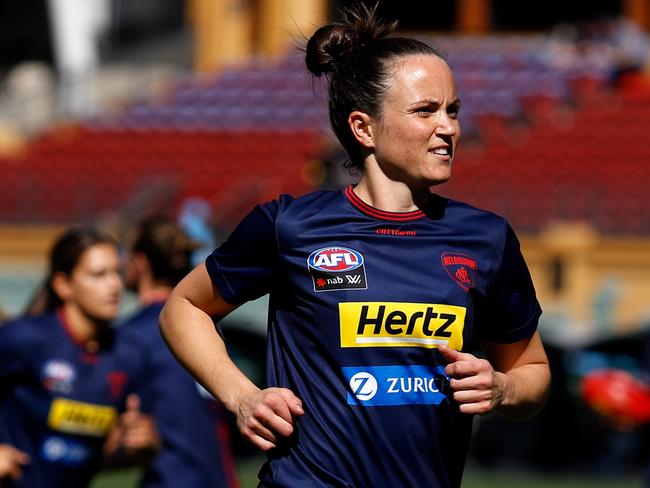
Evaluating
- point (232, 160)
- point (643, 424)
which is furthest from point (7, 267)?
point (643, 424)

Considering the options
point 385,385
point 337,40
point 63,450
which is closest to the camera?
point 385,385

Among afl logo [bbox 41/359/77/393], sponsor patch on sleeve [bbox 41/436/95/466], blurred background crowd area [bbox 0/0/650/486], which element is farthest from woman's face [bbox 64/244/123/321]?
blurred background crowd area [bbox 0/0/650/486]

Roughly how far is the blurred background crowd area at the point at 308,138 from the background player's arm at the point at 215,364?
805mm

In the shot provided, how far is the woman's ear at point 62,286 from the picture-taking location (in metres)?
5.35

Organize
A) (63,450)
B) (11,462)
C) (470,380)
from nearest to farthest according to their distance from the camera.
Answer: (470,380) → (11,462) → (63,450)

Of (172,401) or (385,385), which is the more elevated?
(385,385)

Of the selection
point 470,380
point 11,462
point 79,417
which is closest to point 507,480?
point 79,417

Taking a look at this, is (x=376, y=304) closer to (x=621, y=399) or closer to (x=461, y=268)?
(x=461, y=268)

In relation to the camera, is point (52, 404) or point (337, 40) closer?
point (337, 40)

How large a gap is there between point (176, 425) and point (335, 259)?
8.60ft

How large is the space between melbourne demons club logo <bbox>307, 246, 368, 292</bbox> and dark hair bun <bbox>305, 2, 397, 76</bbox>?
1.57 ft

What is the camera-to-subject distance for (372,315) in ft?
10.1

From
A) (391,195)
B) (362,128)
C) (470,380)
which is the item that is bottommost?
(470,380)

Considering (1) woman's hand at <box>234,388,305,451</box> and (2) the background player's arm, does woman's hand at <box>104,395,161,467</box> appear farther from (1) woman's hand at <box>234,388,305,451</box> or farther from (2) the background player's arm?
(1) woman's hand at <box>234,388,305,451</box>
